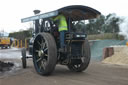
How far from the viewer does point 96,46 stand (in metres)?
14.2

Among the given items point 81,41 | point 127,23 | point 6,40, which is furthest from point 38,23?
point 6,40

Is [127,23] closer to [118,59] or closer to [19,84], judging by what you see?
[118,59]

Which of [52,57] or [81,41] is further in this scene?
[81,41]

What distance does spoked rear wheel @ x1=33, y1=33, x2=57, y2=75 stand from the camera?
5.51 metres

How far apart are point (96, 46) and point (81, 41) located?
27.1ft

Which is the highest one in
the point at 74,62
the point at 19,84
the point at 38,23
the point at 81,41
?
the point at 38,23

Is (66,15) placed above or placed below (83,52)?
above

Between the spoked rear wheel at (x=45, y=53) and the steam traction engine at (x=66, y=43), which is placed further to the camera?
the steam traction engine at (x=66, y=43)

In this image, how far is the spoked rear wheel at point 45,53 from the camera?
551cm

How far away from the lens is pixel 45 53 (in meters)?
6.08

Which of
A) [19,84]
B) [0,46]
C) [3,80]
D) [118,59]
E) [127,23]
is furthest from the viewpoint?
[0,46]

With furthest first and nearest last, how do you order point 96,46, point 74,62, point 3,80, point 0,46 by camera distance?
Answer: point 0,46 < point 96,46 < point 74,62 < point 3,80

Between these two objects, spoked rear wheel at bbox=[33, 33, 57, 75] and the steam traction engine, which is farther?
the steam traction engine

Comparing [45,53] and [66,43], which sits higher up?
[66,43]
